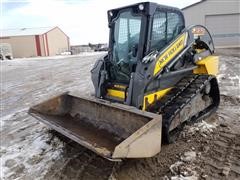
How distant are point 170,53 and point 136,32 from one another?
2.14 feet

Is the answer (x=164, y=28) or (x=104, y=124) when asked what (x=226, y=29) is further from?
(x=104, y=124)

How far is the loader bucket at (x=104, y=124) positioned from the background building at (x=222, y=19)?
17244mm

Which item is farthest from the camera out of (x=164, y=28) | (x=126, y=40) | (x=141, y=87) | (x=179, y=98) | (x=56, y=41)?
(x=56, y=41)

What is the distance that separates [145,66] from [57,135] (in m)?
2.17

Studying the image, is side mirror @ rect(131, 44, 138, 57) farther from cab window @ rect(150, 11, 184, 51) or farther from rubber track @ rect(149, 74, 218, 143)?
rubber track @ rect(149, 74, 218, 143)

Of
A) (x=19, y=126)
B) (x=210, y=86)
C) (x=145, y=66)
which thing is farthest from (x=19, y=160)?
(x=210, y=86)

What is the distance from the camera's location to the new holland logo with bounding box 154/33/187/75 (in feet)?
13.9

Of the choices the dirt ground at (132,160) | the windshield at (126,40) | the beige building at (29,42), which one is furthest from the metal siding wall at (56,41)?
the windshield at (126,40)

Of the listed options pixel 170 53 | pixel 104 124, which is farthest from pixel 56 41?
pixel 104 124

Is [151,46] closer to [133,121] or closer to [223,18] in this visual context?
[133,121]

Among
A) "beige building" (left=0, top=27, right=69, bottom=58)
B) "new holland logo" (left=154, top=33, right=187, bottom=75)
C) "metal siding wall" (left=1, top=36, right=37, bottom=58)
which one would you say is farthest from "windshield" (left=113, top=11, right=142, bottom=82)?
"metal siding wall" (left=1, top=36, right=37, bottom=58)

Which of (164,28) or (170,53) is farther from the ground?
(164,28)

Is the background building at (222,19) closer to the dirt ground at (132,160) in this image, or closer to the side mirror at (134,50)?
the dirt ground at (132,160)

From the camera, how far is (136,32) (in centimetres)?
458
